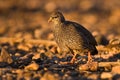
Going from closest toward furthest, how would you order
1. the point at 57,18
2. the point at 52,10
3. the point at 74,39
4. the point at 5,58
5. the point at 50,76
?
the point at 50,76
the point at 5,58
the point at 74,39
the point at 57,18
the point at 52,10

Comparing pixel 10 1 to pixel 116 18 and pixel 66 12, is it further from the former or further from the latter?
pixel 116 18

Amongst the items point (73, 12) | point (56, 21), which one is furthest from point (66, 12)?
point (56, 21)

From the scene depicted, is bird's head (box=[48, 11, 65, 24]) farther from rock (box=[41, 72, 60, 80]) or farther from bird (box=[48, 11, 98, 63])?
rock (box=[41, 72, 60, 80])

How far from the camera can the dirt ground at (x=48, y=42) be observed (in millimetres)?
9289

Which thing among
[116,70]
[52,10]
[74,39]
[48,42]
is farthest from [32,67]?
[52,10]

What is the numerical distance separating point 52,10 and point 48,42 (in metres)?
8.02

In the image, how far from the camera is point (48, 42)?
12875mm

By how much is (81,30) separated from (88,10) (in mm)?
10497

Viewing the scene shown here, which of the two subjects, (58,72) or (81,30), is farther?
(81,30)

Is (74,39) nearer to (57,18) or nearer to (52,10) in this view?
(57,18)

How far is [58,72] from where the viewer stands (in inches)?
369

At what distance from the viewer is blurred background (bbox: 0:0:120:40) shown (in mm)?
17625

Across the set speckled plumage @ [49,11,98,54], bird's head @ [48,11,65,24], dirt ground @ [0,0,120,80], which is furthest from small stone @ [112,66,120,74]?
bird's head @ [48,11,65,24]

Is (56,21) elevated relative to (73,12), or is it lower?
lower
